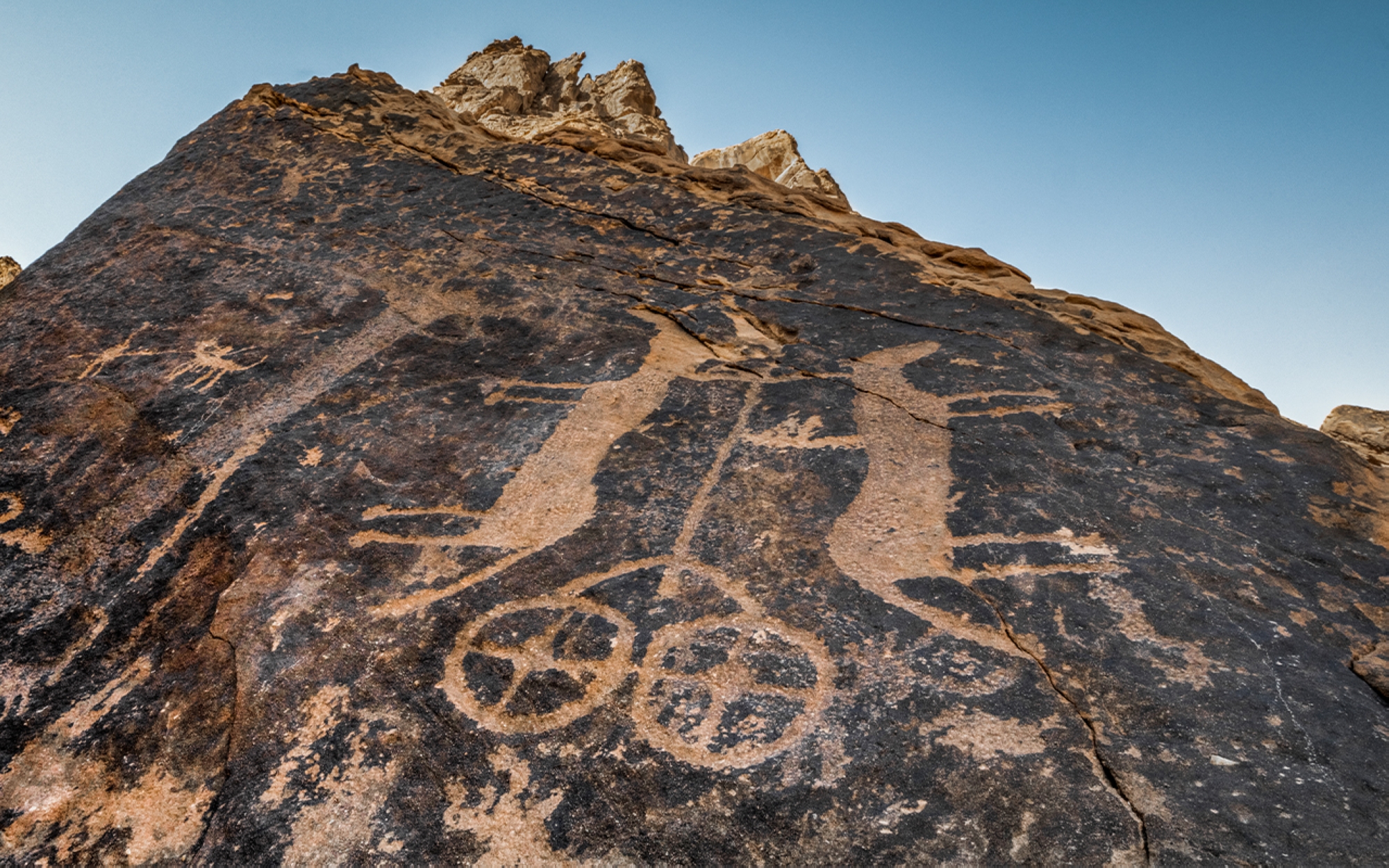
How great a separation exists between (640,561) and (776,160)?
33.8 feet

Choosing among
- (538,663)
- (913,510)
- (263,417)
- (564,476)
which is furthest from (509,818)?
(263,417)

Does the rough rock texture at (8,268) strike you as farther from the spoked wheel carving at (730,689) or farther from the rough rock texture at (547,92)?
the spoked wheel carving at (730,689)

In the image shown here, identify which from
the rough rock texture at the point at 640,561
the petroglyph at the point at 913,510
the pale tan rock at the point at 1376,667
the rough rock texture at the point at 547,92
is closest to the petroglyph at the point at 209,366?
the rough rock texture at the point at 640,561

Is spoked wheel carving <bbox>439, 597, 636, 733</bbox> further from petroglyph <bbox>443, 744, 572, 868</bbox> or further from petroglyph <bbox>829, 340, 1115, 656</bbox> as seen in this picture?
petroglyph <bbox>829, 340, 1115, 656</bbox>

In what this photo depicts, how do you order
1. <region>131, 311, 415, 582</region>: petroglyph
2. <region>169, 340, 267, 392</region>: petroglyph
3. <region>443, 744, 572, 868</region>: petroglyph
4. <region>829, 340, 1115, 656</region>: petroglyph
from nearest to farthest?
1. <region>443, 744, 572, 868</region>: petroglyph
2. <region>829, 340, 1115, 656</region>: petroglyph
3. <region>131, 311, 415, 582</region>: petroglyph
4. <region>169, 340, 267, 392</region>: petroglyph

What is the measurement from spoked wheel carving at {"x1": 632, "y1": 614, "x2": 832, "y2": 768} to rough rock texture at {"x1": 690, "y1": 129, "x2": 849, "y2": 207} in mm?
9584

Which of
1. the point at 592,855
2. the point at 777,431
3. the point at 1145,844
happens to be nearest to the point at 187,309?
the point at 777,431

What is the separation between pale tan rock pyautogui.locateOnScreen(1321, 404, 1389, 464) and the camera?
5957 millimetres

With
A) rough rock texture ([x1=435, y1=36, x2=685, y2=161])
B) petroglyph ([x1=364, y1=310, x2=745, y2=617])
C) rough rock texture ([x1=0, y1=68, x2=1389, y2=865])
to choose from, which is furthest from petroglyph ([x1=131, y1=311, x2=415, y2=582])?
rough rock texture ([x1=435, y1=36, x2=685, y2=161])

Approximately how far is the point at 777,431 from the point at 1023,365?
3.32 ft

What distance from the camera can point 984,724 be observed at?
183 cm

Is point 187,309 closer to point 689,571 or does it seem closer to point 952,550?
point 689,571

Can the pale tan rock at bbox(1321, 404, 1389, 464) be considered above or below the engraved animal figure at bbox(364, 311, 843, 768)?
above

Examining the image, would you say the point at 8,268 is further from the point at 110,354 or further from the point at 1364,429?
the point at 1364,429
